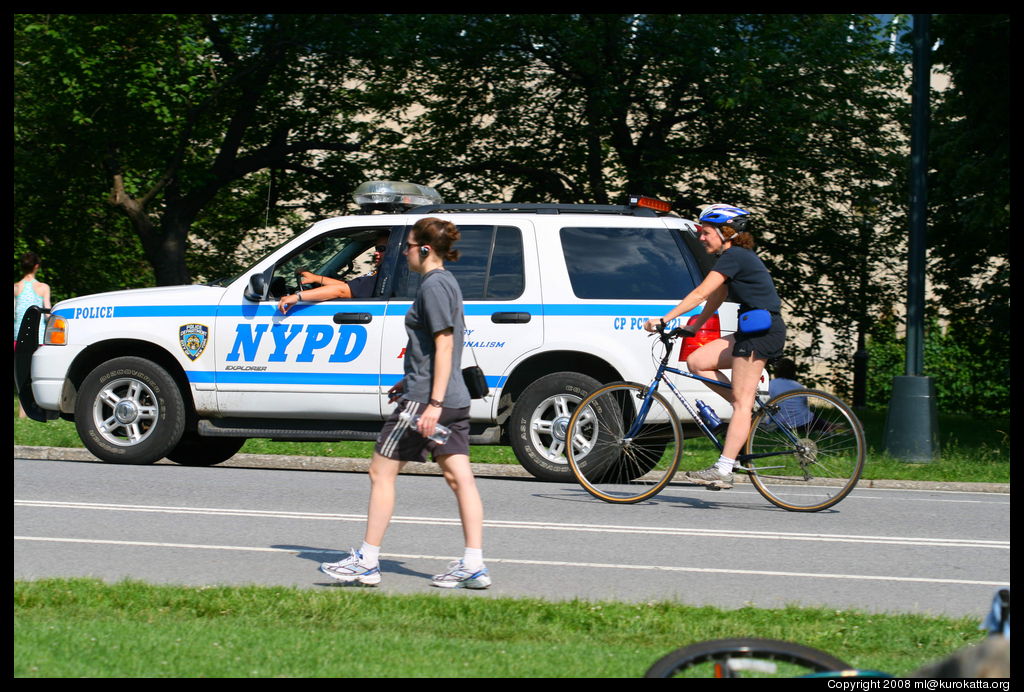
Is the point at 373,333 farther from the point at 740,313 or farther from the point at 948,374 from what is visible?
the point at 948,374

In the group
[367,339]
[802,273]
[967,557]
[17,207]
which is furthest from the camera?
[17,207]

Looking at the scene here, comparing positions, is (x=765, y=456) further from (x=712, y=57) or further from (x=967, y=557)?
(x=712, y=57)

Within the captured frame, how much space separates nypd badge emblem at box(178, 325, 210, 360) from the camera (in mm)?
10297

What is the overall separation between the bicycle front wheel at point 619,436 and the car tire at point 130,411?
3232mm

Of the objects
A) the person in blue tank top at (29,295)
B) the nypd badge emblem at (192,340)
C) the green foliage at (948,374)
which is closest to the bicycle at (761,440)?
the nypd badge emblem at (192,340)

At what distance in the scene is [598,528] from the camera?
789 centimetres

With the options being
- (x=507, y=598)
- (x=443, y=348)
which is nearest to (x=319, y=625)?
(x=507, y=598)

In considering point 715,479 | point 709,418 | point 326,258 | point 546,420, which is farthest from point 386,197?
point 715,479

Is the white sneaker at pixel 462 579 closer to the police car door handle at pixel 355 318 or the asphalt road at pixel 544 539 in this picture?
the asphalt road at pixel 544 539

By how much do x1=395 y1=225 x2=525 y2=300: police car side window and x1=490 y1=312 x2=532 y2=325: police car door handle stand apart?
144 millimetres

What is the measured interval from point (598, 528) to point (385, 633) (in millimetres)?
3043

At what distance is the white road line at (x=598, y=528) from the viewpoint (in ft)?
25.2

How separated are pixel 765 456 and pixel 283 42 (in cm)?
1436

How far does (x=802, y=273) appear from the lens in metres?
22.1
